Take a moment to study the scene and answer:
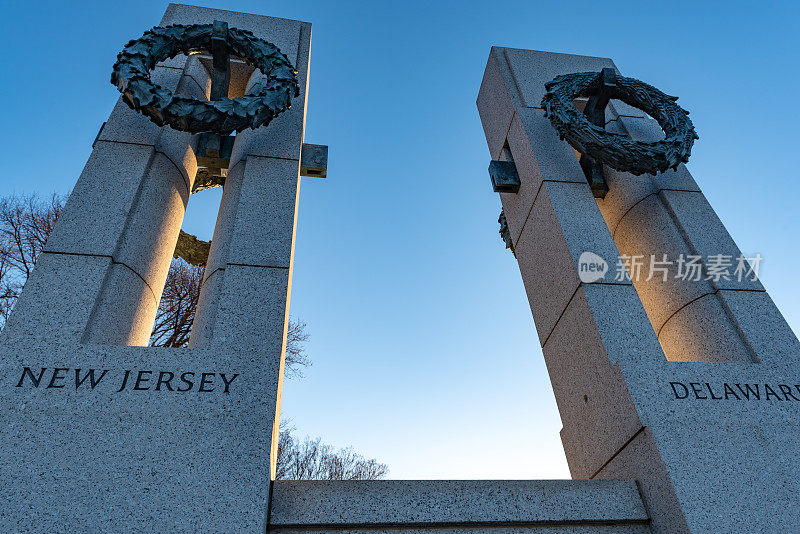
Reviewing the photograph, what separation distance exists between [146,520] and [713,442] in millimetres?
4879

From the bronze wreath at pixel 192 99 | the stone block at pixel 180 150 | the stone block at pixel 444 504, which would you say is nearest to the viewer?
the stone block at pixel 444 504

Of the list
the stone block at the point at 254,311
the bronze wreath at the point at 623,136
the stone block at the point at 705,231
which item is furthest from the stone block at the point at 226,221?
the stone block at the point at 705,231

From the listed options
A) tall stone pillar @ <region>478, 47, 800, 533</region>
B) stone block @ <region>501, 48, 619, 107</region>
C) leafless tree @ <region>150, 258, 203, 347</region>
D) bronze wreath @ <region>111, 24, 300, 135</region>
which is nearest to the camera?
tall stone pillar @ <region>478, 47, 800, 533</region>

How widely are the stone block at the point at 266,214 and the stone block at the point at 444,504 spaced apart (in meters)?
2.40

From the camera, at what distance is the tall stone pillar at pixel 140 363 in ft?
13.1

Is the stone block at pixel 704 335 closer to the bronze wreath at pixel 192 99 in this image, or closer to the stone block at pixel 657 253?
the stone block at pixel 657 253

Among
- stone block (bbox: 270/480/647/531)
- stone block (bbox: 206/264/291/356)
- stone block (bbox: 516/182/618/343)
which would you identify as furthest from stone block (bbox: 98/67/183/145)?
stone block (bbox: 516/182/618/343)

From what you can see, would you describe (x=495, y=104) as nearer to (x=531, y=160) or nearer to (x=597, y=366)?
(x=531, y=160)

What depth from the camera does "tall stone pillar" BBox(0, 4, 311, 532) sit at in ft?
13.1

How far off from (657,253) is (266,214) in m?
5.27

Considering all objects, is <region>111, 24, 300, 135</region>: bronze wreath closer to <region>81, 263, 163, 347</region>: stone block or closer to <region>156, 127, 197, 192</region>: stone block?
<region>156, 127, 197, 192</region>: stone block

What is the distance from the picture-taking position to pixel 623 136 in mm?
7398

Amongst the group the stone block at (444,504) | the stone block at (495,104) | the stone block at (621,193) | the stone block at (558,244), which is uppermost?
the stone block at (495,104)

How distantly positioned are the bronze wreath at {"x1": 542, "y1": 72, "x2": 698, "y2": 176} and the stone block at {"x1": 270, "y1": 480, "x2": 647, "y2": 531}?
4.37m
